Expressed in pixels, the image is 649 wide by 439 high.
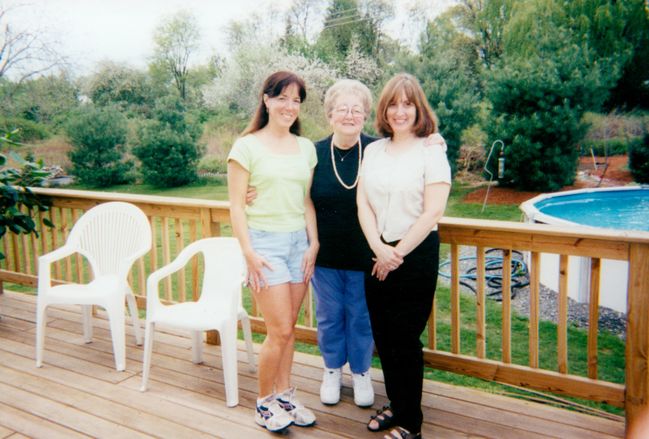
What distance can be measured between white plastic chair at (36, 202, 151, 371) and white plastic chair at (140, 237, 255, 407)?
313 mm

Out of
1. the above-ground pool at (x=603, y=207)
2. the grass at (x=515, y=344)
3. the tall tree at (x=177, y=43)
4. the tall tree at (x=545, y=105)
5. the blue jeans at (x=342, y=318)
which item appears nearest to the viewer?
the blue jeans at (x=342, y=318)

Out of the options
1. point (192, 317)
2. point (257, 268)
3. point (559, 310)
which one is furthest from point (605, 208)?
point (257, 268)

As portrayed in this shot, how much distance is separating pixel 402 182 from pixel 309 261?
1.84 feet

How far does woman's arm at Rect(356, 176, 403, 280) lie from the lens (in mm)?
2059

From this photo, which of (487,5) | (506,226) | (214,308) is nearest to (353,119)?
(506,226)

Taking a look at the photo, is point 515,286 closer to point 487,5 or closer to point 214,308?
point 214,308

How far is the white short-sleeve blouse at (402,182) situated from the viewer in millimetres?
2031

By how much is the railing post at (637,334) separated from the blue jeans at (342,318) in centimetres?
107

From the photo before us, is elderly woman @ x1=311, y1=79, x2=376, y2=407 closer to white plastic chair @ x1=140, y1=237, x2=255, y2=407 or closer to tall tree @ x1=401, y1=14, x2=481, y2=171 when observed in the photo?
white plastic chair @ x1=140, y1=237, x2=255, y2=407

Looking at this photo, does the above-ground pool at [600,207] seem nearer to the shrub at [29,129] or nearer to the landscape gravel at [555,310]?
the landscape gravel at [555,310]

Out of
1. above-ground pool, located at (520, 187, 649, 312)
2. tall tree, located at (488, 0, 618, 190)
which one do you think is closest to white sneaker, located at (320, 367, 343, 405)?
above-ground pool, located at (520, 187, 649, 312)

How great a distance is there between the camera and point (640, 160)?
1345 centimetres

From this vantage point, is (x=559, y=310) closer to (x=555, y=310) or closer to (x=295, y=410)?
(x=295, y=410)

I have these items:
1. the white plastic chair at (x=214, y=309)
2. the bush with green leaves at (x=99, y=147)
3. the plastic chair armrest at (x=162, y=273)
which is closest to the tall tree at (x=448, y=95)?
the bush with green leaves at (x=99, y=147)
